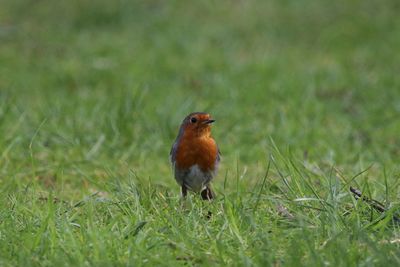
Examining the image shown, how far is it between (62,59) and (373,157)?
174 inches

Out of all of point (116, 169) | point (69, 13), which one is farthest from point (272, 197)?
point (69, 13)

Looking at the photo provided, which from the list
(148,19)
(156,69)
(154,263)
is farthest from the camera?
(148,19)

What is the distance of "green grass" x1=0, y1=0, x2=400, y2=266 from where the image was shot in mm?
3559

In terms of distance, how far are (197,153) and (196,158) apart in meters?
0.03

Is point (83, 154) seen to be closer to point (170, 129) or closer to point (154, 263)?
point (170, 129)

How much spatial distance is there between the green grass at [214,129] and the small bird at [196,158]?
19 cm

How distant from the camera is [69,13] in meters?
11.3

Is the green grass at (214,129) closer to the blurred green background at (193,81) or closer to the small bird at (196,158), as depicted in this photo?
the blurred green background at (193,81)

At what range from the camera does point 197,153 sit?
508cm

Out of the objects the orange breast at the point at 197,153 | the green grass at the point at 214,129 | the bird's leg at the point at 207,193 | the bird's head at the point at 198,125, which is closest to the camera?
the green grass at the point at 214,129

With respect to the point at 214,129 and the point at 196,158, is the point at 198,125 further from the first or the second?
the point at 214,129

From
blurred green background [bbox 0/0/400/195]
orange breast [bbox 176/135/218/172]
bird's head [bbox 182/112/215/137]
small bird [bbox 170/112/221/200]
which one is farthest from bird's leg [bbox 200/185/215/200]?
blurred green background [bbox 0/0/400/195]

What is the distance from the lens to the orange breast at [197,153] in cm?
505

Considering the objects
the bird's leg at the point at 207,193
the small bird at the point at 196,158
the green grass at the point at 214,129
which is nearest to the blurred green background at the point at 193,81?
the green grass at the point at 214,129
